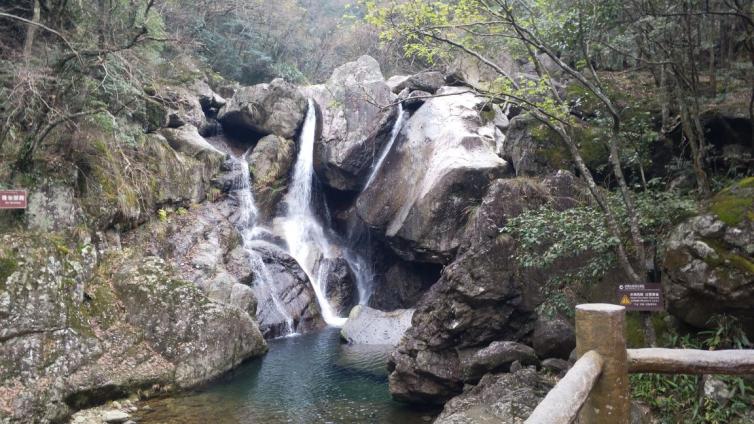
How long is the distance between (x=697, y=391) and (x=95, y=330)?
9.46 meters

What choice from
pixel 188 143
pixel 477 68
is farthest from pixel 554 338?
pixel 477 68

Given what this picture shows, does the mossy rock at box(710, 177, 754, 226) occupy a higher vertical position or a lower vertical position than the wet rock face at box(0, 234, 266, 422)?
higher

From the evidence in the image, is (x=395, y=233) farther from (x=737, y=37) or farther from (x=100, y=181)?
(x=737, y=37)

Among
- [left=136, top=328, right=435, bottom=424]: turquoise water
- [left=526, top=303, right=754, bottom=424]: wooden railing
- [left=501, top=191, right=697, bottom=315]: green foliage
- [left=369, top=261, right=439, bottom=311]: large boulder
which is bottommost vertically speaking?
[left=136, top=328, right=435, bottom=424]: turquoise water

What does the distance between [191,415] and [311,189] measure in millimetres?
12207

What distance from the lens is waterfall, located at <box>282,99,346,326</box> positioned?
17234mm

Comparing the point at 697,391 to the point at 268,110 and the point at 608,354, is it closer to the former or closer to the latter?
the point at 608,354

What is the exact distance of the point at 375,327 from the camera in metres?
13.9

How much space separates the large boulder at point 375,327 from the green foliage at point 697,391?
26.6ft

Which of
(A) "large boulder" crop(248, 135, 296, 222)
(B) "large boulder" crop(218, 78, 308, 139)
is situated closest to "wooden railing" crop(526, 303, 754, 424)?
(A) "large boulder" crop(248, 135, 296, 222)

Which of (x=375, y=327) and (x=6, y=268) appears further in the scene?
(x=375, y=327)

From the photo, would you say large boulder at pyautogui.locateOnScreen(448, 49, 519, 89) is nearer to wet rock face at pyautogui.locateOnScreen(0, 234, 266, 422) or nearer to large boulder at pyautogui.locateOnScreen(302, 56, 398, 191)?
large boulder at pyautogui.locateOnScreen(302, 56, 398, 191)

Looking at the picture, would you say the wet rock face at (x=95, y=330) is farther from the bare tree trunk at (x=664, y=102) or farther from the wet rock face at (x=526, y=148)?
the bare tree trunk at (x=664, y=102)

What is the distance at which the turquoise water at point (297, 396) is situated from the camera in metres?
8.03
